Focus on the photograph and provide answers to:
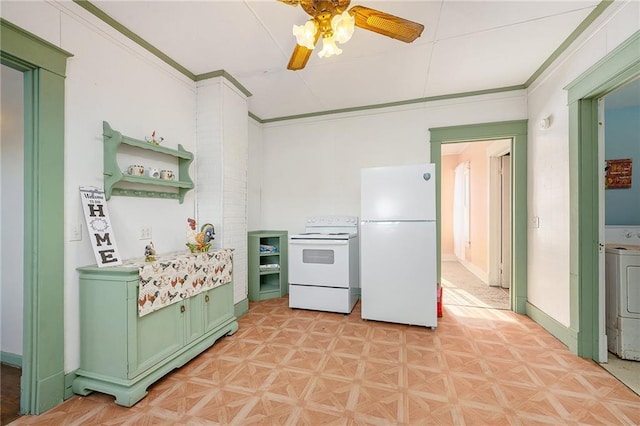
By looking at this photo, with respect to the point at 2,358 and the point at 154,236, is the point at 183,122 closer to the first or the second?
the point at 154,236

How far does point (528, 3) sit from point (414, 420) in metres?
2.86

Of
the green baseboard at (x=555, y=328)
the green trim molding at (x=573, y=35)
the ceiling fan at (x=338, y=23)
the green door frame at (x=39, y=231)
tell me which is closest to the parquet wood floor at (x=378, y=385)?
the green baseboard at (x=555, y=328)

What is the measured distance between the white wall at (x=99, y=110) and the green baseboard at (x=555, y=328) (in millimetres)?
3664

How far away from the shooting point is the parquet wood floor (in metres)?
1.50

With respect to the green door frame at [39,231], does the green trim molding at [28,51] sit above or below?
above

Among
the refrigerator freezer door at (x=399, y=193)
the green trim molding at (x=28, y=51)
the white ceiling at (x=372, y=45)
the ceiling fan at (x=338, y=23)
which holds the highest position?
the white ceiling at (x=372, y=45)

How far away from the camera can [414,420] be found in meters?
1.47

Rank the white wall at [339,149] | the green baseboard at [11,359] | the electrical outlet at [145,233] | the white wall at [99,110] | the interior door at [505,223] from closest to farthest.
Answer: the white wall at [99,110] < the green baseboard at [11,359] < the electrical outlet at [145,233] < the white wall at [339,149] < the interior door at [505,223]

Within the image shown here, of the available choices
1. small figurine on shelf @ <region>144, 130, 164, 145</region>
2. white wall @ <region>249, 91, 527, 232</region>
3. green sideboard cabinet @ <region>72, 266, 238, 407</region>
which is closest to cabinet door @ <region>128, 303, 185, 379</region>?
green sideboard cabinet @ <region>72, 266, 238, 407</region>

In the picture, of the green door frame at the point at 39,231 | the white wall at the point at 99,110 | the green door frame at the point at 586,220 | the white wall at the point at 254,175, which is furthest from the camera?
the white wall at the point at 254,175

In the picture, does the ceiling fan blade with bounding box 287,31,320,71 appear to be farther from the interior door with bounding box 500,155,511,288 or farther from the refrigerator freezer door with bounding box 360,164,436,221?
the interior door with bounding box 500,155,511,288

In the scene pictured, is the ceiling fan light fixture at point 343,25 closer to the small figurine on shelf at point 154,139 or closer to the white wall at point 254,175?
the small figurine on shelf at point 154,139

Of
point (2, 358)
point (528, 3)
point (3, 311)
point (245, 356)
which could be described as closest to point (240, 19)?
point (528, 3)

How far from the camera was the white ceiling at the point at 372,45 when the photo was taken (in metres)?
1.86
